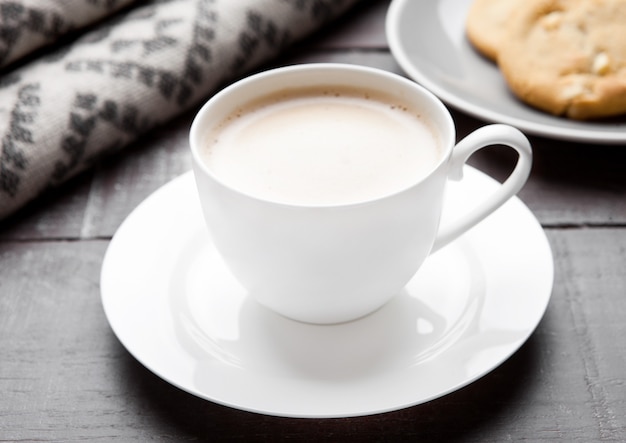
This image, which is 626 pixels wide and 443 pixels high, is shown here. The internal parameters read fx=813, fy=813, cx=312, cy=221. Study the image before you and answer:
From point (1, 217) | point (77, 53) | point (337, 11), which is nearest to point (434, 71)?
point (337, 11)

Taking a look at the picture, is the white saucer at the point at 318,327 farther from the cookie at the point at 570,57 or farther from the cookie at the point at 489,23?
the cookie at the point at 489,23

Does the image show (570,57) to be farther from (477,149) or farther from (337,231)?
(337,231)

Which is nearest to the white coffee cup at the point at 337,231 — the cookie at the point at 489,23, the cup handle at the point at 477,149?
the cup handle at the point at 477,149

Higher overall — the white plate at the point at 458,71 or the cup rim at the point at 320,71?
the cup rim at the point at 320,71

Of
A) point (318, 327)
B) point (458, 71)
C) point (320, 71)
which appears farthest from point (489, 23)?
point (318, 327)

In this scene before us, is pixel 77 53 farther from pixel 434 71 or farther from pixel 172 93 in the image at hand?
pixel 434 71

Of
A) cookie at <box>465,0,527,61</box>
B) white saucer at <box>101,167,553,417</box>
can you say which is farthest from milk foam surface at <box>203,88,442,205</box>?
cookie at <box>465,0,527,61</box>

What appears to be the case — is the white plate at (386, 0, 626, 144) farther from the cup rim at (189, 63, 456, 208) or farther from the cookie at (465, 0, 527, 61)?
the cup rim at (189, 63, 456, 208)
